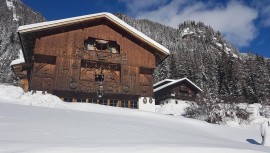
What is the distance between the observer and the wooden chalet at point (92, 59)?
2303cm

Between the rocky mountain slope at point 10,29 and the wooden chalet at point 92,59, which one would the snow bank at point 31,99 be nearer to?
the wooden chalet at point 92,59

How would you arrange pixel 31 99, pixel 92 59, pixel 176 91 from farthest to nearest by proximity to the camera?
pixel 176 91, pixel 92 59, pixel 31 99

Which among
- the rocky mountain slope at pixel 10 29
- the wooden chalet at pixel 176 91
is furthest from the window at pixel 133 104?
the rocky mountain slope at pixel 10 29

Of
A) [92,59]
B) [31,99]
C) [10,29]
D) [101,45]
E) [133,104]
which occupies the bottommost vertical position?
[31,99]

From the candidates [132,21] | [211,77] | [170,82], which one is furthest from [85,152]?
[132,21]

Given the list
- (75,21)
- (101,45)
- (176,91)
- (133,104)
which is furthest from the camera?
(176,91)

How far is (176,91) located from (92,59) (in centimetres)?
2724

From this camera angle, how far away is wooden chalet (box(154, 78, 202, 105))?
48.8m

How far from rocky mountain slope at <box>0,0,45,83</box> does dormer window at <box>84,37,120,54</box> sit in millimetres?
38771

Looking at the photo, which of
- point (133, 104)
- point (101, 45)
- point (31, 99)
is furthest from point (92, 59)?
point (31, 99)

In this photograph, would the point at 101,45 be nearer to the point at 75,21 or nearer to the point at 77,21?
the point at 77,21

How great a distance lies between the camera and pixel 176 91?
49.4m

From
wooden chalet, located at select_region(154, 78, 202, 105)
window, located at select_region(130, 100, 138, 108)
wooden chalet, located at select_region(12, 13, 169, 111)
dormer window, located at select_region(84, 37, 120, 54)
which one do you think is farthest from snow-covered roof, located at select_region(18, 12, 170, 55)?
wooden chalet, located at select_region(154, 78, 202, 105)

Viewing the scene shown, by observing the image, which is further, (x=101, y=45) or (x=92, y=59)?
(x=101, y=45)
